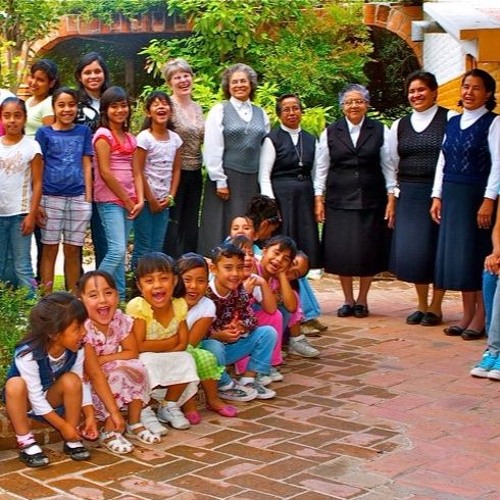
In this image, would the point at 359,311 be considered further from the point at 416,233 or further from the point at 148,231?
the point at 148,231

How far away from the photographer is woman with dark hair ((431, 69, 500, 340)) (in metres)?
6.59

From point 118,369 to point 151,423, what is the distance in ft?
1.03

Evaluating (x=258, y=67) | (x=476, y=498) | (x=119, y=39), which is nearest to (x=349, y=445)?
(x=476, y=498)

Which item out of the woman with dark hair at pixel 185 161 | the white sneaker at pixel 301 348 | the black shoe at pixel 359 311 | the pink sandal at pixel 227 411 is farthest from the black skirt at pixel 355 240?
the pink sandal at pixel 227 411

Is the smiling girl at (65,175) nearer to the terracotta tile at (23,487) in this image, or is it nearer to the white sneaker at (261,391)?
the white sneaker at (261,391)

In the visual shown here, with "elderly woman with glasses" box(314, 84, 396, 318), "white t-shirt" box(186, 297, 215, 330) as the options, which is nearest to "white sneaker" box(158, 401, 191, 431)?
"white t-shirt" box(186, 297, 215, 330)

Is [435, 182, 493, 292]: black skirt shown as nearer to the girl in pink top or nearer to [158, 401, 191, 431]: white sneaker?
the girl in pink top

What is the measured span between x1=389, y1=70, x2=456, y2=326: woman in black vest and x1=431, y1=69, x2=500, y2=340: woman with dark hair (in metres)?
0.16

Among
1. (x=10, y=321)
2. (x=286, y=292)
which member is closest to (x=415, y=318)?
(x=286, y=292)

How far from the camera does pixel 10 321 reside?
201 inches

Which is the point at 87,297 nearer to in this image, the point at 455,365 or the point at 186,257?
the point at 186,257

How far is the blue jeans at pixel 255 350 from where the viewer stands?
5.41m

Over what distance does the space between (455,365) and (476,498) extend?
2239mm

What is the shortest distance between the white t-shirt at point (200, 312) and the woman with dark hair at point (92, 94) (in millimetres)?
1543
